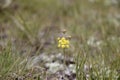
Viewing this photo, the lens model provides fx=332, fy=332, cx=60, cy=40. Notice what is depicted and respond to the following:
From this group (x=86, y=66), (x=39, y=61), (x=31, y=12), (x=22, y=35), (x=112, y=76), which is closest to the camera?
(x=112, y=76)

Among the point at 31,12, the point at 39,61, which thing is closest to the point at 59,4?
the point at 31,12

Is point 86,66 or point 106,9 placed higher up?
point 106,9

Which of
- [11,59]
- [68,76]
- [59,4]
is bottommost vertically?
[68,76]

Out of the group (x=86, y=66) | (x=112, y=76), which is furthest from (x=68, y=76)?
(x=112, y=76)

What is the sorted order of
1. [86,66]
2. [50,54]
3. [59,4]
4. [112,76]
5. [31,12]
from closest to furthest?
[112,76] → [86,66] → [50,54] → [31,12] → [59,4]

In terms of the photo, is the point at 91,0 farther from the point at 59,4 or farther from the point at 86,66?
the point at 86,66

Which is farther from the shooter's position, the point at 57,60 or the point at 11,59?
the point at 57,60

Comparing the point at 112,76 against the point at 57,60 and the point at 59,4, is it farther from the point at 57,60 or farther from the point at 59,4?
the point at 59,4
